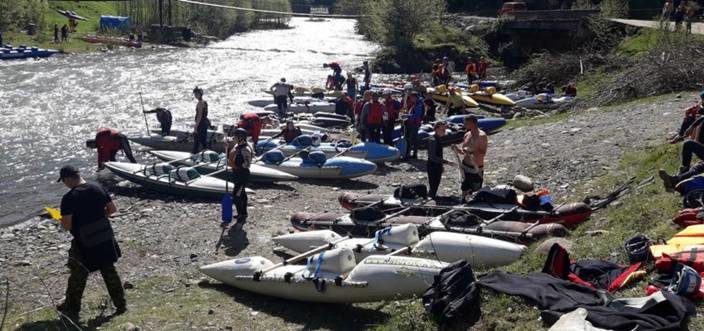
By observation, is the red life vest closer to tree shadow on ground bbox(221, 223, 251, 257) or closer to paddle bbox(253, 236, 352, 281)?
tree shadow on ground bbox(221, 223, 251, 257)

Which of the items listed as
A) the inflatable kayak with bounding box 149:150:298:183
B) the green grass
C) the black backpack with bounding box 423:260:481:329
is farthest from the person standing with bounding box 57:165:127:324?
the green grass

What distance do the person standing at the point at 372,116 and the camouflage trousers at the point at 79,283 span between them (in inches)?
399

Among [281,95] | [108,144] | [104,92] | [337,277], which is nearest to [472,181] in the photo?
[337,277]

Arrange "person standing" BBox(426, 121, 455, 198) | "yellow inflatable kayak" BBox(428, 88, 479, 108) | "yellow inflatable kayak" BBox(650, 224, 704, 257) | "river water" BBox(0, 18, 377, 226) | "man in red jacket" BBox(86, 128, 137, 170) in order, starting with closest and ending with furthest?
"yellow inflatable kayak" BBox(650, 224, 704, 257)
"person standing" BBox(426, 121, 455, 198)
"man in red jacket" BBox(86, 128, 137, 170)
"river water" BBox(0, 18, 377, 226)
"yellow inflatable kayak" BBox(428, 88, 479, 108)

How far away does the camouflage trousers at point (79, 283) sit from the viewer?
8.31 metres

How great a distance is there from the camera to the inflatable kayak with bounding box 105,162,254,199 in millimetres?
14909

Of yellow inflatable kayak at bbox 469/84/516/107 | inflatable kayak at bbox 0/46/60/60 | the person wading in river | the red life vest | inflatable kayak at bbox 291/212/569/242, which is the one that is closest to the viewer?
inflatable kayak at bbox 291/212/569/242

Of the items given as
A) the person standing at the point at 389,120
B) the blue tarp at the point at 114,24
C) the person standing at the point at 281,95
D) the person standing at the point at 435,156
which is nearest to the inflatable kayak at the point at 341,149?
the person standing at the point at 389,120

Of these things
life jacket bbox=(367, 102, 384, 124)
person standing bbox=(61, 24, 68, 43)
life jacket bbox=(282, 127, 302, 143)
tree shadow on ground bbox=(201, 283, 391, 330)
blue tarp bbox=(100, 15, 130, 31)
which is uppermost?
blue tarp bbox=(100, 15, 130, 31)

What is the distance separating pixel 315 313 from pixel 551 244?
287cm

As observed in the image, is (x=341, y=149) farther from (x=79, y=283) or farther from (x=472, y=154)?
(x=79, y=283)

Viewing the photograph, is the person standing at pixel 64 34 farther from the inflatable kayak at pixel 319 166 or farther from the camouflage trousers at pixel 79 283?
the camouflage trousers at pixel 79 283

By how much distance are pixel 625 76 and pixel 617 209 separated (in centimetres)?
1266

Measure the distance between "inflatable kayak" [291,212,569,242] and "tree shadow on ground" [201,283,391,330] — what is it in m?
2.14
